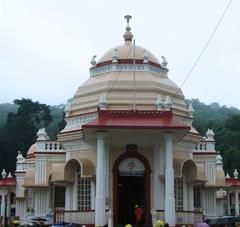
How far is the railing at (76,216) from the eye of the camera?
23.0 metres

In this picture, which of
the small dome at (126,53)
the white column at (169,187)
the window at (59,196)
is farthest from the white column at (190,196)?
the small dome at (126,53)

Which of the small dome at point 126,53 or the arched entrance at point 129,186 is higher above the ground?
the small dome at point 126,53

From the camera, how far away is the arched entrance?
2389 cm

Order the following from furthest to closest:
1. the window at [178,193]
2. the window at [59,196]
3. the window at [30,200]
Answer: the window at [30,200], the window at [59,196], the window at [178,193]

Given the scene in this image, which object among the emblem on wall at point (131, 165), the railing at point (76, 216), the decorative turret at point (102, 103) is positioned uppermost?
the decorative turret at point (102, 103)

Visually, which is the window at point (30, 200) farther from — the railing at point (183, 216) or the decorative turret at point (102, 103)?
the railing at point (183, 216)

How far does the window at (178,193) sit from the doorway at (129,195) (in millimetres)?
1700

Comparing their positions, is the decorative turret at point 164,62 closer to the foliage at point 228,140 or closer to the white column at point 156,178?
the white column at point 156,178

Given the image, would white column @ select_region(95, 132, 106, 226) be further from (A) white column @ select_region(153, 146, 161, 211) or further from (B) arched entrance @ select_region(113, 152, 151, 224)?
(A) white column @ select_region(153, 146, 161, 211)

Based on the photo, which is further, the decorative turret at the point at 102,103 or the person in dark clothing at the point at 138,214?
the decorative turret at the point at 102,103

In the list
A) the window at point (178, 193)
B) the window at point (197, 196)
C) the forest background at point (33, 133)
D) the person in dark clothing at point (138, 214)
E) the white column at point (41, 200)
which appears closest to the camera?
the person in dark clothing at point (138, 214)

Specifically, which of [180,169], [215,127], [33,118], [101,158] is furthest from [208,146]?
[33,118]

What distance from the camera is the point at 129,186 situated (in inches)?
979

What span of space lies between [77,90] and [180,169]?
748 cm
